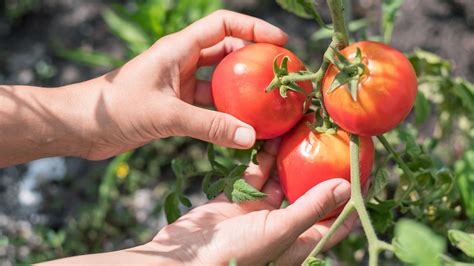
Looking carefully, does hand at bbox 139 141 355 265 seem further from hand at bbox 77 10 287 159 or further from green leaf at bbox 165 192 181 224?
hand at bbox 77 10 287 159

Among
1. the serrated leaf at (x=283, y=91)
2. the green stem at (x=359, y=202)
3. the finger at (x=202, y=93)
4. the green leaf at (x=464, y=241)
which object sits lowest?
the finger at (x=202, y=93)

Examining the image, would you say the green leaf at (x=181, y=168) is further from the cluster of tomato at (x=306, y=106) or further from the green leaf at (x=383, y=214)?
the green leaf at (x=383, y=214)

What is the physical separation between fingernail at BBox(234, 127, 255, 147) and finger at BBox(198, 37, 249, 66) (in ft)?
1.10

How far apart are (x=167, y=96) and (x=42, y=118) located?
→ 0.33m

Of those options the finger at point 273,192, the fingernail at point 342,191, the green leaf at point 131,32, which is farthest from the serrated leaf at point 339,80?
the green leaf at point 131,32

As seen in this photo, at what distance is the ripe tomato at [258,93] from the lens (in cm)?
137

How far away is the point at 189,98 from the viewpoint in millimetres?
1707

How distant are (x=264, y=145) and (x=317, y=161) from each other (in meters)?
0.24

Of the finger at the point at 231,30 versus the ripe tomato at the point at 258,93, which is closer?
the ripe tomato at the point at 258,93

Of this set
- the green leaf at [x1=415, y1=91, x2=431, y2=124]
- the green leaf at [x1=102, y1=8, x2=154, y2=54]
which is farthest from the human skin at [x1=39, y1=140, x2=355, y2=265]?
Result: the green leaf at [x1=102, y1=8, x2=154, y2=54]

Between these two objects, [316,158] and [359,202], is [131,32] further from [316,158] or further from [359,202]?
[359,202]

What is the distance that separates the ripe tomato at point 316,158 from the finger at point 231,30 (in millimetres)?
252

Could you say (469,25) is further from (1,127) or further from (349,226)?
(1,127)

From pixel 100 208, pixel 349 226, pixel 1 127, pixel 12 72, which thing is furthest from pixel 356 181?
pixel 12 72
